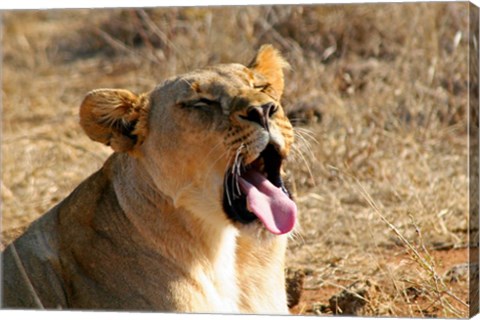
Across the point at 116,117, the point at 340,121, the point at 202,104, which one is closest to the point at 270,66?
the point at 202,104

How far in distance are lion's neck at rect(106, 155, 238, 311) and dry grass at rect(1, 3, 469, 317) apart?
52 centimetres

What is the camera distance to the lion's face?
12.6 feet

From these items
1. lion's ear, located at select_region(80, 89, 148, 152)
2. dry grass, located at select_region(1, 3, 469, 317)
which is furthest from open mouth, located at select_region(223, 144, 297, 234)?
dry grass, located at select_region(1, 3, 469, 317)

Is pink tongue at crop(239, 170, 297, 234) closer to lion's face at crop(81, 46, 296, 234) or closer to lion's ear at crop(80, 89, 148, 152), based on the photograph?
lion's face at crop(81, 46, 296, 234)

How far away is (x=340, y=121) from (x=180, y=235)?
262 centimetres

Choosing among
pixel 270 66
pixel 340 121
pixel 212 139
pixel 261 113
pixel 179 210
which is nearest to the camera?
pixel 261 113

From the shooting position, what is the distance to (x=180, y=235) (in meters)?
4.09

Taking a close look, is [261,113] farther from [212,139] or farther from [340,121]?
[340,121]

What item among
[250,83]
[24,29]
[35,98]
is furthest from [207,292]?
[24,29]

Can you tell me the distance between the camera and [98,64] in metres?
8.78

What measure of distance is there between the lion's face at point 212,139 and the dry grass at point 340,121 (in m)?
0.52

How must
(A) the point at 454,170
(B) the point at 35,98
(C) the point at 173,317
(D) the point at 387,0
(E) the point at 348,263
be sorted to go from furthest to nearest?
1. (B) the point at 35,98
2. (A) the point at 454,170
3. (E) the point at 348,263
4. (D) the point at 387,0
5. (C) the point at 173,317

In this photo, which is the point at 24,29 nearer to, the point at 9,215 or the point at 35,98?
the point at 35,98

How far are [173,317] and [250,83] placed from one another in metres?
0.78
